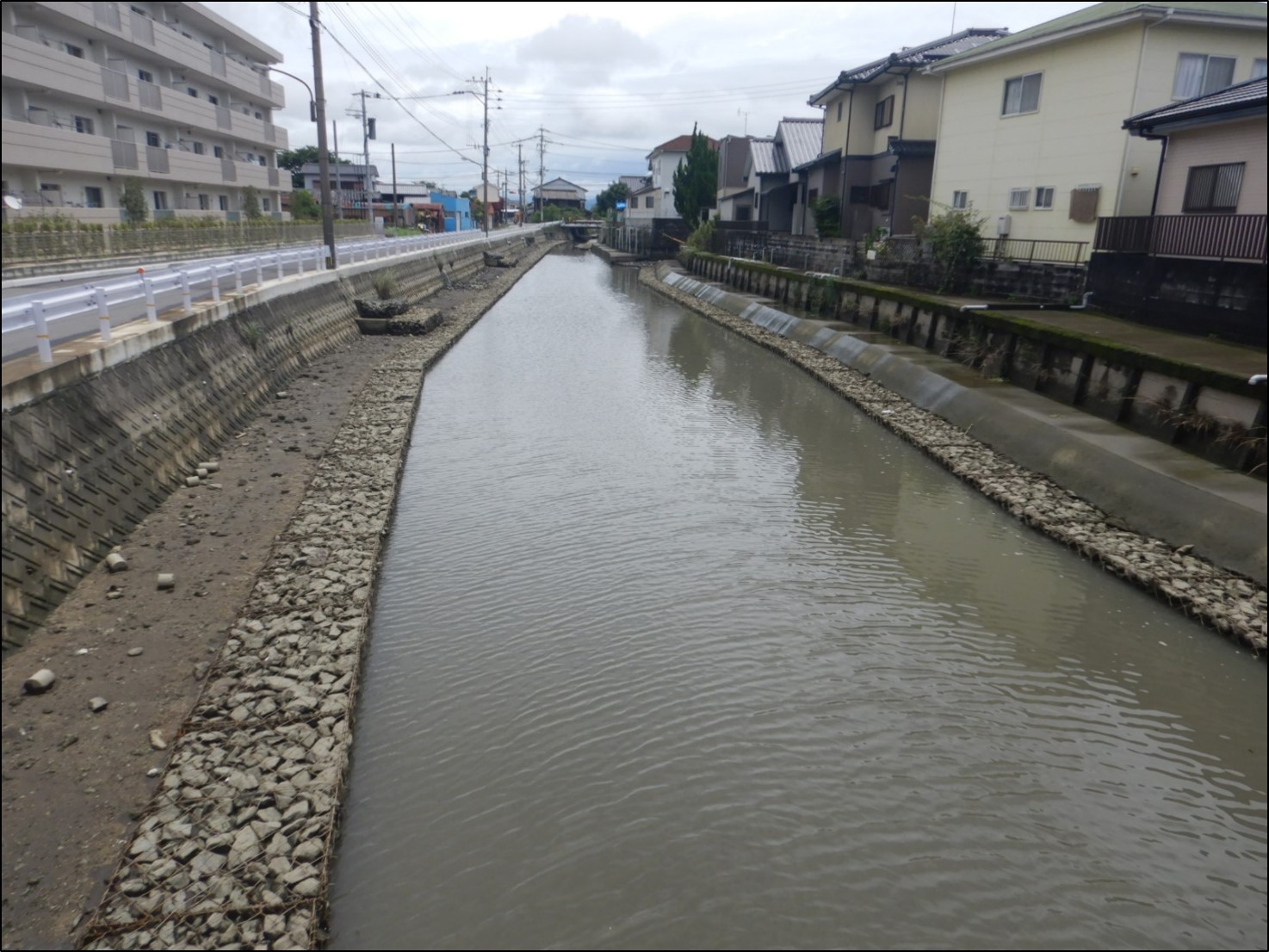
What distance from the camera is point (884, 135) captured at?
31.2 metres

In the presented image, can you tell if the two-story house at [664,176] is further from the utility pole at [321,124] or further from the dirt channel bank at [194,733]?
the dirt channel bank at [194,733]

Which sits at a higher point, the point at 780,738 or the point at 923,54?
the point at 923,54

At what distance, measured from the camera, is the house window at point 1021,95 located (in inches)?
617

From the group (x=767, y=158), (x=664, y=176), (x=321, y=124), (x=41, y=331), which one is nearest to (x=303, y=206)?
(x=767, y=158)

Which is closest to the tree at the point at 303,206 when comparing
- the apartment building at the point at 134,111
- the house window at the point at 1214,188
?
the apartment building at the point at 134,111

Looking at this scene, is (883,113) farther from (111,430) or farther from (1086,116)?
(111,430)

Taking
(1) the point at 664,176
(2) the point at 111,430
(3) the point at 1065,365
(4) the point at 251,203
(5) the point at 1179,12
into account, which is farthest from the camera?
(1) the point at 664,176

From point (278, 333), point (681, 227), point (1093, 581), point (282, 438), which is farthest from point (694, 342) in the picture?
point (681, 227)

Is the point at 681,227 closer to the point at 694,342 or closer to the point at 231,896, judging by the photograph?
the point at 694,342

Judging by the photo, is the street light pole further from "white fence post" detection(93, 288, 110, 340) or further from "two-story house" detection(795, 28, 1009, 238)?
"two-story house" detection(795, 28, 1009, 238)

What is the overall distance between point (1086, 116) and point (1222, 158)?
2.92 meters

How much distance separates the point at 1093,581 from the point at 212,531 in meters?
9.45

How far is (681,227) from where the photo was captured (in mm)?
61562

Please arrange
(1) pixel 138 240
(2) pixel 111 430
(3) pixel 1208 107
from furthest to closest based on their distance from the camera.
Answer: (1) pixel 138 240, (2) pixel 111 430, (3) pixel 1208 107
